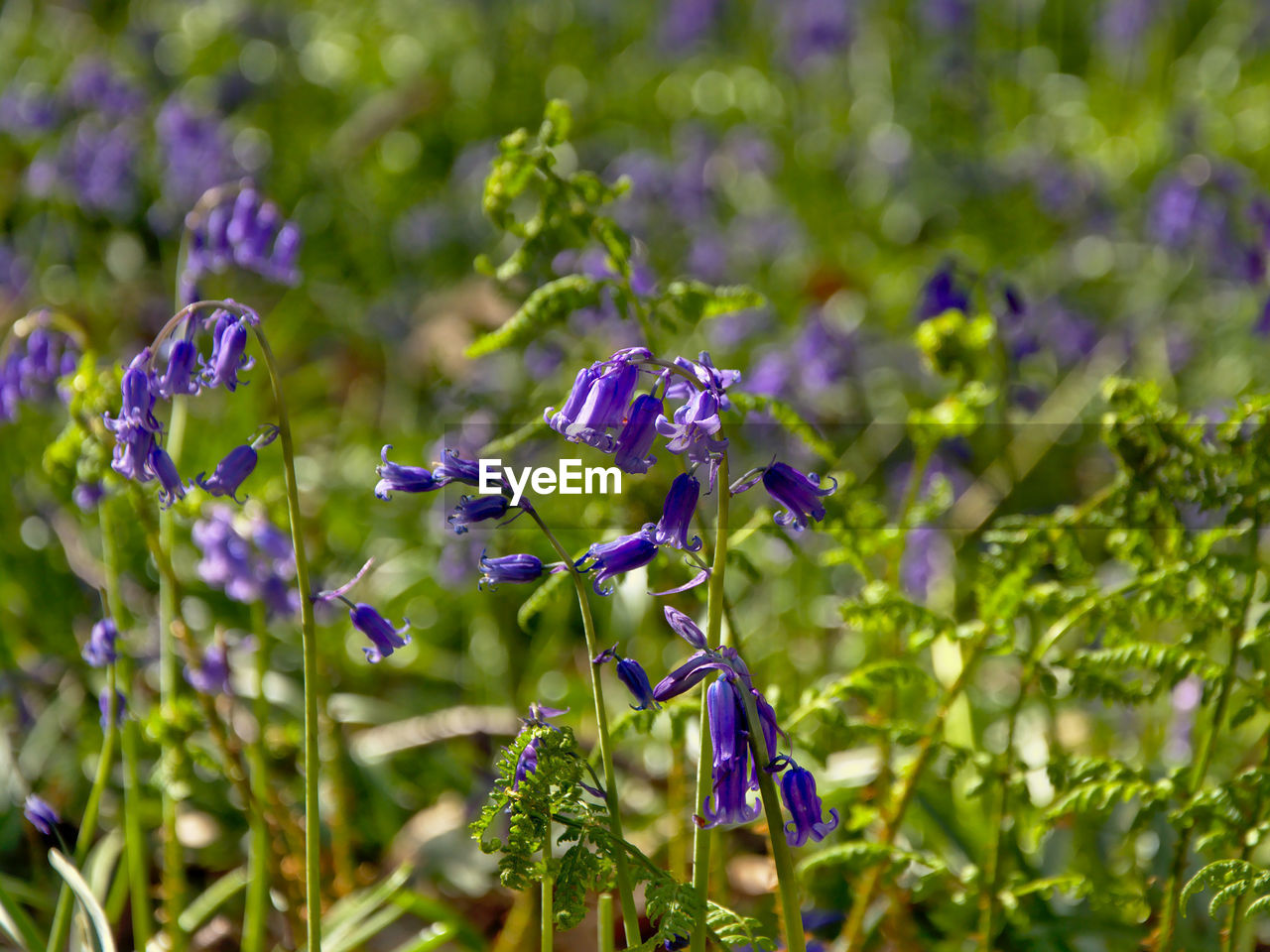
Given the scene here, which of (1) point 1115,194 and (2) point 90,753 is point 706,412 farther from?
(1) point 1115,194

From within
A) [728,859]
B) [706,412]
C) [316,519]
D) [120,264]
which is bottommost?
[728,859]

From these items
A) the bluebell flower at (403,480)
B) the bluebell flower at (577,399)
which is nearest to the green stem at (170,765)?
the bluebell flower at (403,480)

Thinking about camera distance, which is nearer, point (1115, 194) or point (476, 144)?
point (1115, 194)

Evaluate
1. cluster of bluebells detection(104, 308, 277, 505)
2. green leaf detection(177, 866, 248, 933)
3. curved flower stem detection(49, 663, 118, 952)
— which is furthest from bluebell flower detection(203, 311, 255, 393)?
green leaf detection(177, 866, 248, 933)

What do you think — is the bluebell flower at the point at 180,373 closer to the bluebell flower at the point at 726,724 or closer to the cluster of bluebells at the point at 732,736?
the cluster of bluebells at the point at 732,736

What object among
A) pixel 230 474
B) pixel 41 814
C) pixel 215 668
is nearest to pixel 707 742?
pixel 230 474


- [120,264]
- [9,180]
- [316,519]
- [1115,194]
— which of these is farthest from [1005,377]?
[9,180]

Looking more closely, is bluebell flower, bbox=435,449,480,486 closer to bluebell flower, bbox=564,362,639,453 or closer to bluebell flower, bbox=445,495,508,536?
bluebell flower, bbox=445,495,508,536
